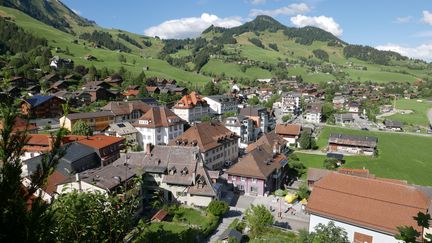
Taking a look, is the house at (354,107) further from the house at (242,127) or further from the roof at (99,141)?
the roof at (99,141)

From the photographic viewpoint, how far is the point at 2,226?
674cm

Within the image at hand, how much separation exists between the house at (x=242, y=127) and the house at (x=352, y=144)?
19827 mm

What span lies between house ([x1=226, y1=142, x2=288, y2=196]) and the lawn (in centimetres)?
9512

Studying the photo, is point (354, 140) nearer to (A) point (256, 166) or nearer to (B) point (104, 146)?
(A) point (256, 166)

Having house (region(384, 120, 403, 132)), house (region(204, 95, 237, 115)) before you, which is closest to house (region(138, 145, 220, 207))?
house (region(204, 95, 237, 115))

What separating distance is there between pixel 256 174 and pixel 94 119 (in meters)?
39.9

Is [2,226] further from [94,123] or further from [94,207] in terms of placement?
[94,123]

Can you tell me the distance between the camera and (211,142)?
55.6 metres

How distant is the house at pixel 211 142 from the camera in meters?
53.5

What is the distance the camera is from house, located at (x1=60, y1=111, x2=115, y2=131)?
209 ft

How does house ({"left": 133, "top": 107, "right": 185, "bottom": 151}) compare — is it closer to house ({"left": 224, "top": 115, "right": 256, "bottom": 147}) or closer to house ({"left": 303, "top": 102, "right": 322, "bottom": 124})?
house ({"left": 224, "top": 115, "right": 256, "bottom": 147})

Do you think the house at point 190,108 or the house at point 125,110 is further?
the house at point 190,108

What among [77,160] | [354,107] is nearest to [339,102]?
[354,107]

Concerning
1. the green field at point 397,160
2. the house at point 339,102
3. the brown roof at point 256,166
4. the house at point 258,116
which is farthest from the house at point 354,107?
the brown roof at point 256,166
